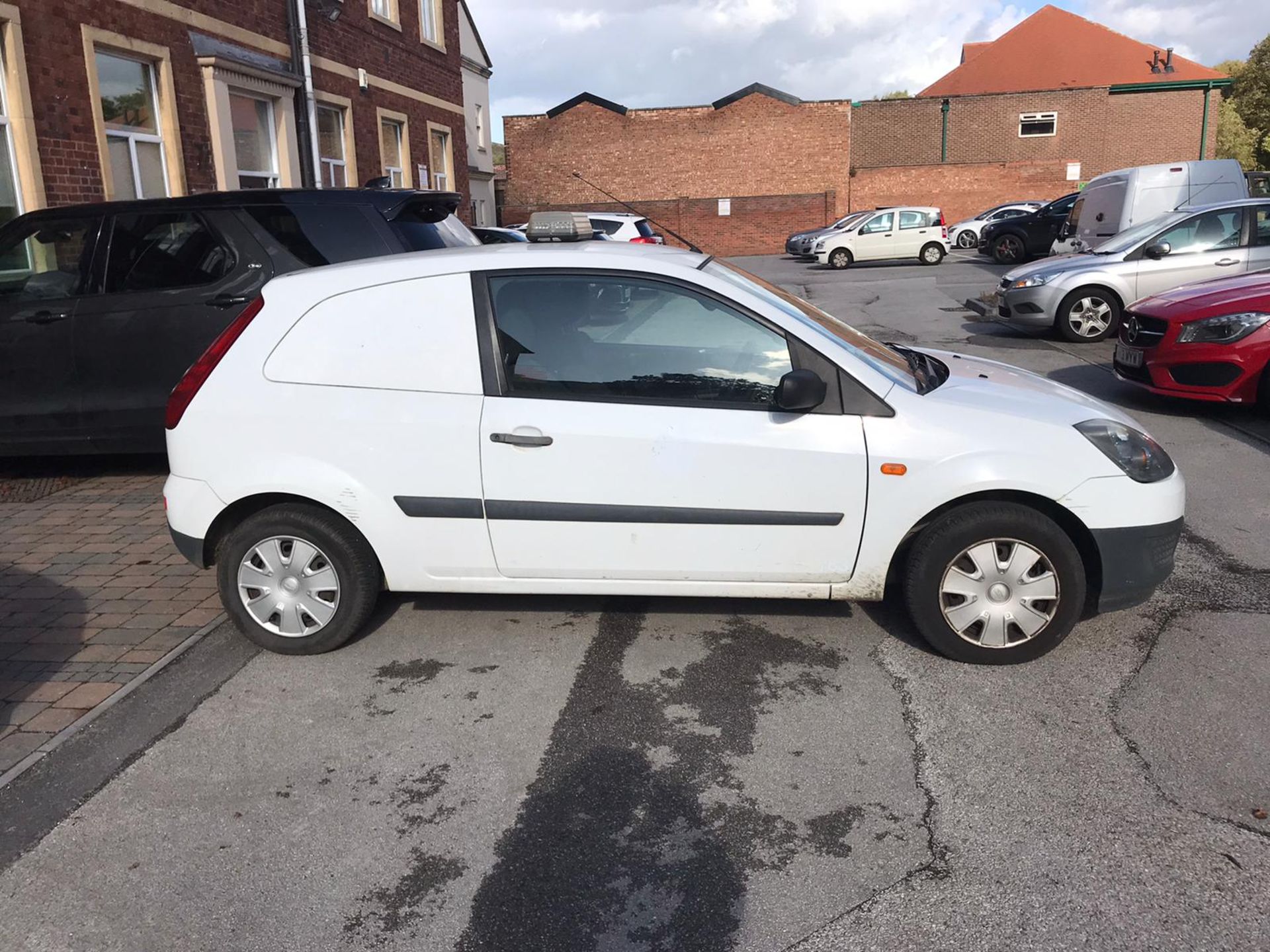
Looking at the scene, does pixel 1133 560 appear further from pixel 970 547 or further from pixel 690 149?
pixel 690 149

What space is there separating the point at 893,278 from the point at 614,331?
22.4 m

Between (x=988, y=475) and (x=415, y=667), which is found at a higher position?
(x=988, y=475)

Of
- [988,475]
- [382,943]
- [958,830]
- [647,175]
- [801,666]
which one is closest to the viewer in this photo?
[382,943]

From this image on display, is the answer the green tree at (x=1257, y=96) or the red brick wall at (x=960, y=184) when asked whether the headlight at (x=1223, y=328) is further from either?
the green tree at (x=1257, y=96)

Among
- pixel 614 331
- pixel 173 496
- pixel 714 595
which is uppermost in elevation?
pixel 614 331

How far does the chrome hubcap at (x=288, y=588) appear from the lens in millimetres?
4516

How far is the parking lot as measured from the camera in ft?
9.41

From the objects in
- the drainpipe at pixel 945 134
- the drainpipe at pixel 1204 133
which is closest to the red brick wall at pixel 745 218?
the drainpipe at pixel 945 134

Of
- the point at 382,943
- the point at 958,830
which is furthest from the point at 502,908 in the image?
the point at 958,830

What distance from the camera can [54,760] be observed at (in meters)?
3.79

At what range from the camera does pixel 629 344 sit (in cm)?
430

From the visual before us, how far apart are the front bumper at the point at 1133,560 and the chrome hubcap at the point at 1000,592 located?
24cm

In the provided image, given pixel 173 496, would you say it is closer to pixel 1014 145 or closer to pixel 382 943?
pixel 382 943

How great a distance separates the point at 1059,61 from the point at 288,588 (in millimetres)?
59453
